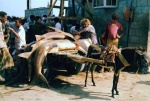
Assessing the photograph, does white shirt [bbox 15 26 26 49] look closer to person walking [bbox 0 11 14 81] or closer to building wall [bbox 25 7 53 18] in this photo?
person walking [bbox 0 11 14 81]

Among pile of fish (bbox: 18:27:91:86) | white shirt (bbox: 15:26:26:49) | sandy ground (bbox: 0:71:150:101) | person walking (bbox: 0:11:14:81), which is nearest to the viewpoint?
sandy ground (bbox: 0:71:150:101)

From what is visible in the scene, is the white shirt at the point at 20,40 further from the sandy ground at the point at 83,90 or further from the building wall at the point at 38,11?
the building wall at the point at 38,11

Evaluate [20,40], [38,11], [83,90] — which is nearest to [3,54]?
[20,40]

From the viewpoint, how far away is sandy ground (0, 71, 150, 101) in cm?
656

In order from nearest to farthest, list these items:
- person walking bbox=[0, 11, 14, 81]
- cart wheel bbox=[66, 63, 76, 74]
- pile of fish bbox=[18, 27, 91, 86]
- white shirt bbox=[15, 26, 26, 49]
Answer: pile of fish bbox=[18, 27, 91, 86]
person walking bbox=[0, 11, 14, 81]
white shirt bbox=[15, 26, 26, 49]
cart wheel bbox=[66, 63, 76, 74]

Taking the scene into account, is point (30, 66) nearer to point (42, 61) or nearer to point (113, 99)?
point (42, 61)

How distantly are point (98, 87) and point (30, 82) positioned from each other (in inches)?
78.5

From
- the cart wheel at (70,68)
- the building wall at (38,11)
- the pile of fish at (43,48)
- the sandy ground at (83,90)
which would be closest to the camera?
the sandy ground at (83,90)

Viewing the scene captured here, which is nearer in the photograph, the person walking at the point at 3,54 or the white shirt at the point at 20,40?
the person walking at the point at 3,54

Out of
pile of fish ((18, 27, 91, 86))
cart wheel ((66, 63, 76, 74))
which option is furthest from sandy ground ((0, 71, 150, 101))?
pile of fish ((18, 27, 91, 86))

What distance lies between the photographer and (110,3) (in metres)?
12.0

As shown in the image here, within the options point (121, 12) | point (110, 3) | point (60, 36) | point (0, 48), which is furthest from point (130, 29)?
point (0, 48)

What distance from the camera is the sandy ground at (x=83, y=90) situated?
6.56 m

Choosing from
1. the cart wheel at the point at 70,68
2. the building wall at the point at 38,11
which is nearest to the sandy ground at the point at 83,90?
the cart wheel at the point at 70,68
